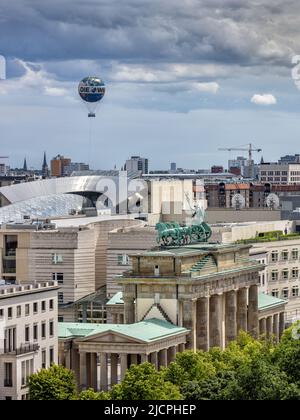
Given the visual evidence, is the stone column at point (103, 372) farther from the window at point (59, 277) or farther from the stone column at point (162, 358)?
the window at point (59, 277)

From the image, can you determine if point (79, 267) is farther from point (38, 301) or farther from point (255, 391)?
point (255, 391)

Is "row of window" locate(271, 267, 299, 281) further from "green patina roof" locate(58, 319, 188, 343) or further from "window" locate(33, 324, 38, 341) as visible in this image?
"window" locate(33, 324, 38, 341)

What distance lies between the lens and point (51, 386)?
11438cm

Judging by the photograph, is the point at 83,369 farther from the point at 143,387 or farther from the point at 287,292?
the point at 287,292

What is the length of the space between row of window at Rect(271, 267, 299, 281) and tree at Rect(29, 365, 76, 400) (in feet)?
183

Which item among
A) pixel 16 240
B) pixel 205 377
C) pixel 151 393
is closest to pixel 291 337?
pixel 205 377

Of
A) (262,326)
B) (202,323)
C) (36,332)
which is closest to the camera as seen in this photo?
(36,332)

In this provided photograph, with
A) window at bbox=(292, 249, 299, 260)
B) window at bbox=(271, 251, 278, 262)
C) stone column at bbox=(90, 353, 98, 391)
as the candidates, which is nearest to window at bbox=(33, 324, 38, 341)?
stone column at bbox=(90, 353, 98, 391)

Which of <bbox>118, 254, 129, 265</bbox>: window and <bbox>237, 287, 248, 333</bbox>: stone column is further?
<bbox>118, 254, 129, 265</bbox>: window

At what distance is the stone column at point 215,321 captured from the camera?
13650 centimetres

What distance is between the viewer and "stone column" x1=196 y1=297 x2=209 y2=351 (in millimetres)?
133500

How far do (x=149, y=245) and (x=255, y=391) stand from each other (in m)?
47.8

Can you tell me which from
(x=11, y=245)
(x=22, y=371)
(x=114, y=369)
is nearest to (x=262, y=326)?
(x=11, y=245)

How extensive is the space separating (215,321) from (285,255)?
118 feet
